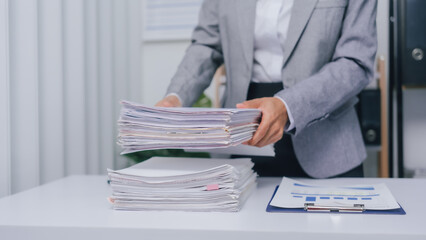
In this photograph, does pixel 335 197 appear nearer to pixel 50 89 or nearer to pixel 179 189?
pixel 179 189

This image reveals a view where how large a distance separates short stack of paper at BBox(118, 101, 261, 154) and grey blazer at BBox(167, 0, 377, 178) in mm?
258

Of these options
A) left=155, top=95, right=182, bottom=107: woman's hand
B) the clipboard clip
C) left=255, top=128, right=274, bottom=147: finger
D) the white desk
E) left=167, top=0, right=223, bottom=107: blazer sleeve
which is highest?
left=167, top=0, right=223, bottom=107: blazer sleeve

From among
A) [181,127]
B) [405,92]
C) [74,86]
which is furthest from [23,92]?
[405,92]

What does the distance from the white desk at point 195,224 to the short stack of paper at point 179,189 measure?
21 millimetres

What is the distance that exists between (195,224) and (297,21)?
0.70m

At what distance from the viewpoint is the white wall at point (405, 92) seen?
9.01 feet

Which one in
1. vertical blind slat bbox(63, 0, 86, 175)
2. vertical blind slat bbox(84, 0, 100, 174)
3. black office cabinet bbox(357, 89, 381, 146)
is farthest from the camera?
black office cabinet bbox(357, 89, 381, 146)

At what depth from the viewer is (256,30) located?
1.27 metres

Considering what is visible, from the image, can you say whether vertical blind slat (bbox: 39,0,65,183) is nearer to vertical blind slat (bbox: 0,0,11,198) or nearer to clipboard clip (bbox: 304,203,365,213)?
vertical blind slat (bbox: 0,0,11,198)

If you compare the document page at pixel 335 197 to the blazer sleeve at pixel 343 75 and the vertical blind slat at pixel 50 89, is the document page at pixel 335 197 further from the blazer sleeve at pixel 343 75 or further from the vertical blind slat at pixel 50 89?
the vertical blind slat at pixel 50 89

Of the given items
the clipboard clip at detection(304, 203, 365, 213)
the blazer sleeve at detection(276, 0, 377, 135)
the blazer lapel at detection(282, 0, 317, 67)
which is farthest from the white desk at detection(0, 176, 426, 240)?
the blazer lapel at detection(282, 0, 317, 67)

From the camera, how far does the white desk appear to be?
620mm

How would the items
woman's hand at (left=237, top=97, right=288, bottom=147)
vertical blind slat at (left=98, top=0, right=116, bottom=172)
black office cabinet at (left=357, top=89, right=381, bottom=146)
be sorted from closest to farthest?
woman's hand at (left=237, top=97, right=288, bottom=147) → vertical blind slat at (left=98, top=0, right=116, bottom=172) → black office cabinet at (left=357, top=89, right=381, bottom=146)

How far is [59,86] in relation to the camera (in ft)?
4.57
